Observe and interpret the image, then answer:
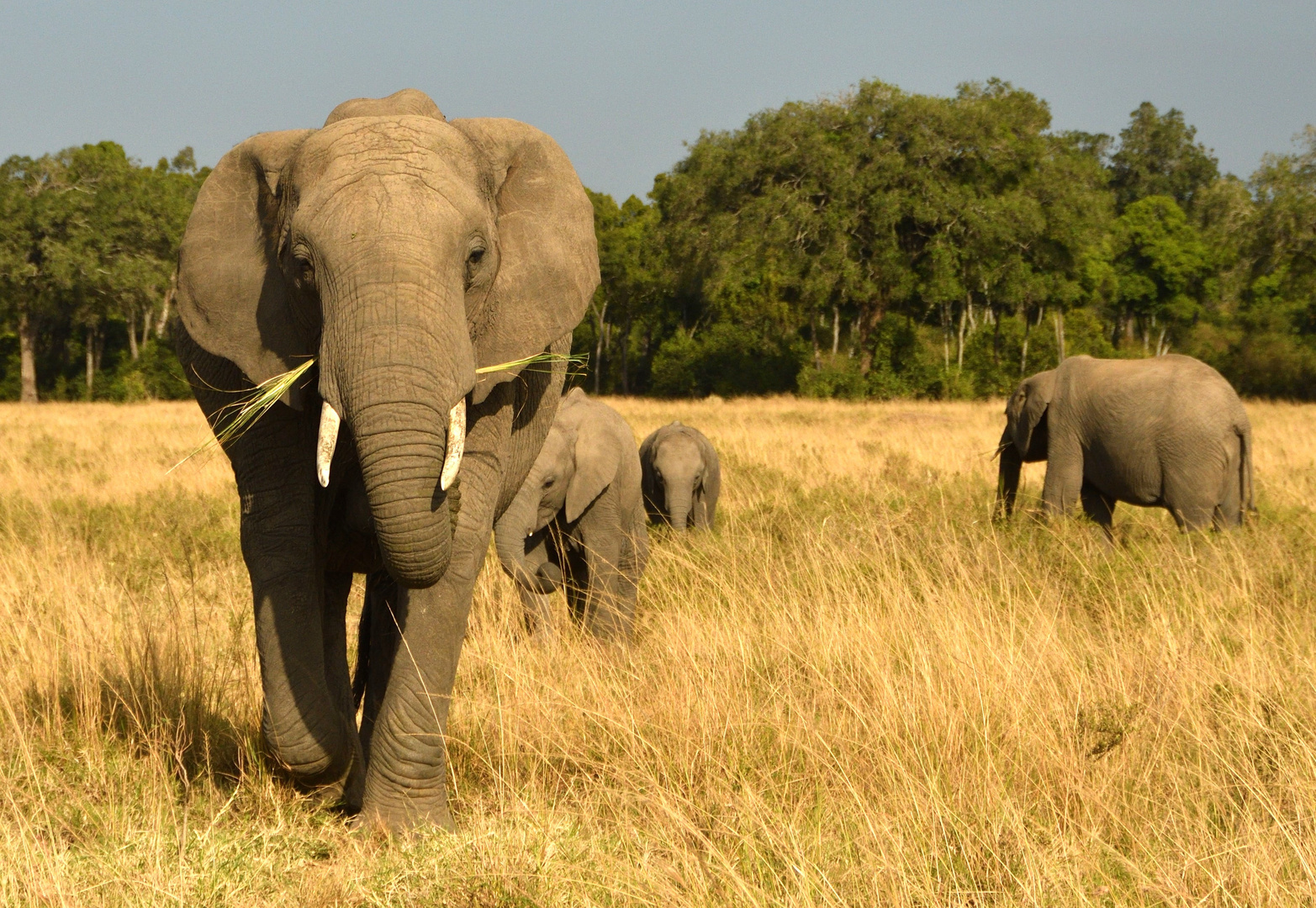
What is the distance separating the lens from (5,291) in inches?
1901

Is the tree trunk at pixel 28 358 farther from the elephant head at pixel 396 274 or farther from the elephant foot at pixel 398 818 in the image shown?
the elephant foot at pixel 398 818

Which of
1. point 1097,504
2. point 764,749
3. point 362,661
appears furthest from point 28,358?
point 764,749

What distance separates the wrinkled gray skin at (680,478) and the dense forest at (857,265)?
531 inches

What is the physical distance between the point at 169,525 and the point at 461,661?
5.95 meters

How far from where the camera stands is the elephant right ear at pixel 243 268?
384 cm

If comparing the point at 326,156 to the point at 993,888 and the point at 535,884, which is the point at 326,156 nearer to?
the point at 535,884

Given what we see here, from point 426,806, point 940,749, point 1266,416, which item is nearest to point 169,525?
point 426,806

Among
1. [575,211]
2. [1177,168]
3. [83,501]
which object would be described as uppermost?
[1177,168]

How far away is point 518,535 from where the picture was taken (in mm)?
7469

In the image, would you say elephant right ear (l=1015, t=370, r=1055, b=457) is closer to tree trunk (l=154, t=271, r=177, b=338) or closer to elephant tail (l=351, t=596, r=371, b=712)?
elephant tail (l=351, t=596, r=371, b=712)

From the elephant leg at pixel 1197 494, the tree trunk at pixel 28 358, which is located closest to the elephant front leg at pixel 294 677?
the elephant leg at pixel 1197 494

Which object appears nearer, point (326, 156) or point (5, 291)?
point (326, 156)

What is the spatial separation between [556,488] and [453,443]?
14.7ft

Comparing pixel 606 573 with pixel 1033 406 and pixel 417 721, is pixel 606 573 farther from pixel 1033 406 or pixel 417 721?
pixel 1033 406
